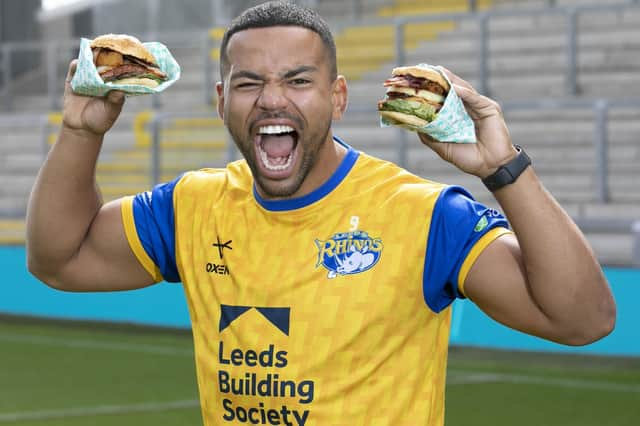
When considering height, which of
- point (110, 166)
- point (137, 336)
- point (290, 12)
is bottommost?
point (137, 336)

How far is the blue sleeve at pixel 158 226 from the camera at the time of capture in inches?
140

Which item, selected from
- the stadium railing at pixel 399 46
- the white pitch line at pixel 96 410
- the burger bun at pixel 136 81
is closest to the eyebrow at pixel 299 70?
the burger bun at pixel 136 81

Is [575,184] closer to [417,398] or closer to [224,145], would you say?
[224,145]

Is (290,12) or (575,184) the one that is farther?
(575,184)

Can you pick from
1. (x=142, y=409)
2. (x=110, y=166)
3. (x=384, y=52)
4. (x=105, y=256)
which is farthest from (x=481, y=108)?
(x=384, y=52)

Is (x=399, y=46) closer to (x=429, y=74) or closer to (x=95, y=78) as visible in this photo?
(x=95, y=78)

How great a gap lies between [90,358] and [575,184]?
156 inches

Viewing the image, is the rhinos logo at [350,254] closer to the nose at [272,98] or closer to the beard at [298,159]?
the beard at [298,159]

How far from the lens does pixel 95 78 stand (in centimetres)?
327

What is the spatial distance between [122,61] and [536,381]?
611cm

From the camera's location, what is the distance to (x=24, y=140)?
1409 centimetres

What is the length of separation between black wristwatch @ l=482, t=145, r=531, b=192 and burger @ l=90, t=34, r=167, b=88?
0.87 metres

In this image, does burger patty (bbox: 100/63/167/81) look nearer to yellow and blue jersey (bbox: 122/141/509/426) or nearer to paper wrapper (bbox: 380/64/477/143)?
yellow and blue jersey (bbox: 122/141/509/426)

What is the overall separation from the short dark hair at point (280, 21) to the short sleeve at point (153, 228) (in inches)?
16.4
